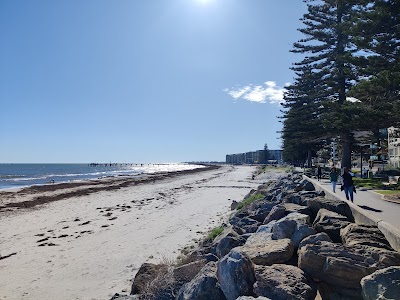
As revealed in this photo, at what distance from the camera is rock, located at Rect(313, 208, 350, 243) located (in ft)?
19.1

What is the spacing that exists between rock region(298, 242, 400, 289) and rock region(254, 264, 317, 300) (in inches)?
7.9

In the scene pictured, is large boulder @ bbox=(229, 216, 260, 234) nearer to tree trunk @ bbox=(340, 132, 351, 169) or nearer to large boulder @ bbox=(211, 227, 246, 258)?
large boulder @ bbox=(211, 227, 246, 258)

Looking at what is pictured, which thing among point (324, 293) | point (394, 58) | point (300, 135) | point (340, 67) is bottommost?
point (324, 293)

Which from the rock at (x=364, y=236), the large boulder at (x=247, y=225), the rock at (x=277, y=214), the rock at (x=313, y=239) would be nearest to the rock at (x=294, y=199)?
the large boulder at (x=247, y=225)

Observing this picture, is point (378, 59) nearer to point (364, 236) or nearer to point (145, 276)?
point (364, 236)

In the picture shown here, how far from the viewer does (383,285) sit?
3.43 meters

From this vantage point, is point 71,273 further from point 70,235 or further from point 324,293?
point 324,293

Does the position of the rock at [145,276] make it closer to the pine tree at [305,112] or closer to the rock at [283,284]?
the rock at [283,284]

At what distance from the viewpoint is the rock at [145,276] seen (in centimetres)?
608

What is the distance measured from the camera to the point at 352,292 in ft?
13.1

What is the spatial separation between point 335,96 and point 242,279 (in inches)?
1099

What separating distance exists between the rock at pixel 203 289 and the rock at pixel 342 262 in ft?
4.11

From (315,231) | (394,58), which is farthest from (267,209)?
(394,58)

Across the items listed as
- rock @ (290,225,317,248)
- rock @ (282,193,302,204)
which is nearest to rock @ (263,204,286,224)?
rock @ (282,193,302,204)
